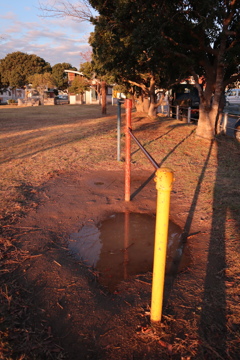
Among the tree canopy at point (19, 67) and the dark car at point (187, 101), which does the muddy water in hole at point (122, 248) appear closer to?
the dark car at point (187, 101)

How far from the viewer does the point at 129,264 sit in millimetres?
3059

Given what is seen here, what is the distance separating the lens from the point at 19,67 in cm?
5919

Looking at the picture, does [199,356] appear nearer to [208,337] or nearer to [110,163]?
[208,337]

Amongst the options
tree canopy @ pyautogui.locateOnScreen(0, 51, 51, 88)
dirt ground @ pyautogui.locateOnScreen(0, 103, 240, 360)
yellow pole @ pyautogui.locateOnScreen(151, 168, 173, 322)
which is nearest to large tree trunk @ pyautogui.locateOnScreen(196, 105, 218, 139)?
dirt ground @ pyautogui.locateOnScreen(0, 103, 240, 360)

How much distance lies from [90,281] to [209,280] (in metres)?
1.15

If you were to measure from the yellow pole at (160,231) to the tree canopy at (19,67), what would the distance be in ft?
207

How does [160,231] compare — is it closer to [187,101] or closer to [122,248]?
[122,248]

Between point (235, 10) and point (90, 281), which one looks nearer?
point (90, 281)

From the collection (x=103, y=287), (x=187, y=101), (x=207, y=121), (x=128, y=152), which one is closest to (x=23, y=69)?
(x=187, y=101)

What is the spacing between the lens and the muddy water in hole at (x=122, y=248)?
9.68ft

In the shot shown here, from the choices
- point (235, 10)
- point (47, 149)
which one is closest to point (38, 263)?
point (47, 149)

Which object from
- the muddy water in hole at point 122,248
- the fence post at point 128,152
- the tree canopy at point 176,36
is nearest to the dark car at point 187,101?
the tree canopy at point 176,36

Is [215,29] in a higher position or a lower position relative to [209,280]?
higher

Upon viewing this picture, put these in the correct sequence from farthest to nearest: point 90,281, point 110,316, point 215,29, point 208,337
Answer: point 215,29 → point 90,281 → point 110,316 → point 208,337
